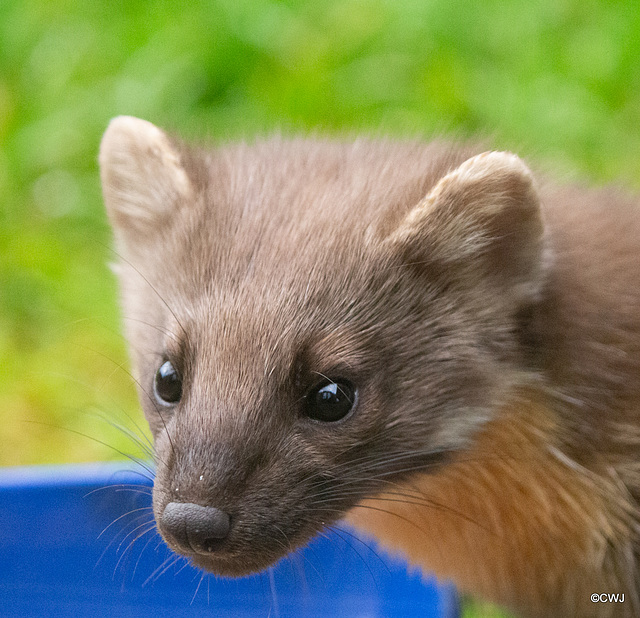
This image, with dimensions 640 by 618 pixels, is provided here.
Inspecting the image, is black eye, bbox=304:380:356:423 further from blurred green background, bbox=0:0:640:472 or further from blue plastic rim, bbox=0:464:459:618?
blurred green background, bbox=0:0:640:472

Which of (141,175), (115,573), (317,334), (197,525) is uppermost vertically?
(141,175)

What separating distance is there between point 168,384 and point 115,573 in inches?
26.1

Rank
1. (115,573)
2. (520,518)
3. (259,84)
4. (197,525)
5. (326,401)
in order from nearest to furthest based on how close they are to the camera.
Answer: (197,525)
(326,401)
(520,518)
(115,573)
(259,84)

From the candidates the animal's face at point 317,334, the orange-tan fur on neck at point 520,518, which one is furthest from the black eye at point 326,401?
the orange-tan fur on neck at point 520,518

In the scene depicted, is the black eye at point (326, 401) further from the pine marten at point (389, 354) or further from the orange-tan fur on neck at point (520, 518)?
the orange-tan fur on neck at point (520, 518)

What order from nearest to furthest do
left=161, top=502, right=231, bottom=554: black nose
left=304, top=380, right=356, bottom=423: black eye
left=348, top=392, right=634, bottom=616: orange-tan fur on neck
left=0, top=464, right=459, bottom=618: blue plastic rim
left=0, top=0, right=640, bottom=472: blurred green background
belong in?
1. left=161, top=502, right=231, bottom=554: black nose
2. left=304, top=380, right=356, bottom=423: black eye
3. left=348, top=392, right=634, bottom=616: orange-tan fur on neck
4. left=0, top=464, right=459, bottom=618: blue plastic rim
5. left=0, top=0, right=640, bottom=472: blurred green background

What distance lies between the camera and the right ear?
1.55m

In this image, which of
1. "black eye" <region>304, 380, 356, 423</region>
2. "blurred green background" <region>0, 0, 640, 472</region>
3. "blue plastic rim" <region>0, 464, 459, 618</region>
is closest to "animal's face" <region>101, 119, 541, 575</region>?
"black eye" <region>304, 380, 356, 423</region>

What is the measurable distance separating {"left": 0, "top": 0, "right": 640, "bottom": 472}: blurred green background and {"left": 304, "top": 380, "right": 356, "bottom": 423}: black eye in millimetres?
1642

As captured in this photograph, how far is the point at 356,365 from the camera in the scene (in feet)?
4.34

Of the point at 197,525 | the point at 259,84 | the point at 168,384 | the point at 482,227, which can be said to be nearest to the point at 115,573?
the point at 168,384

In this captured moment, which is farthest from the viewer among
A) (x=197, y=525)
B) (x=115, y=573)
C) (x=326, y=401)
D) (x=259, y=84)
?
(x=259, y=84)

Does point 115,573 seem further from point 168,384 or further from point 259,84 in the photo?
point 259,84

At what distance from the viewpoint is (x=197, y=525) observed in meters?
1.18
